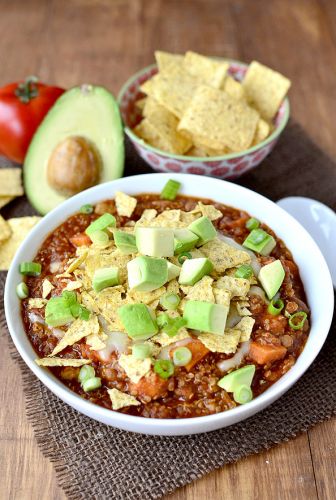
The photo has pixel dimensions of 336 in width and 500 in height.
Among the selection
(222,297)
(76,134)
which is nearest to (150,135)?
(76,134)

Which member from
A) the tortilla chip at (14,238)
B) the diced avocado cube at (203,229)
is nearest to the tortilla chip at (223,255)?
the diced avocado cube at (203,229)

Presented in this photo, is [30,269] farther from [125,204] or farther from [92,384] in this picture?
[92,384]

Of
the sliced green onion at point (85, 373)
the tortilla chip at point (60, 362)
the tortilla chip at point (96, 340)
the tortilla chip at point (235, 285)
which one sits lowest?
the sliced green onion at point (85, 373)

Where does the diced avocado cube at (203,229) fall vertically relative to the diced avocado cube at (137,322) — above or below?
above

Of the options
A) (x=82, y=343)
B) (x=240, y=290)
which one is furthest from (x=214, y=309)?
(x=82, y=343)

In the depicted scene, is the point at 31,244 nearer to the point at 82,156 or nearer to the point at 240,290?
the point at 82,156

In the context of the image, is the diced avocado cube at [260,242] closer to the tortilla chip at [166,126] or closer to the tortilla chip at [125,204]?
the tortilla chip at [125,204]

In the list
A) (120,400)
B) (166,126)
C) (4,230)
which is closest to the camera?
(120,400)
